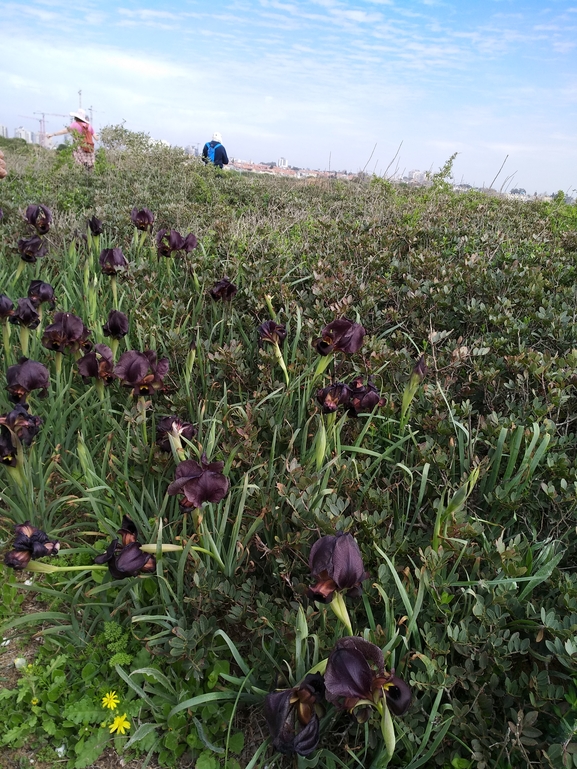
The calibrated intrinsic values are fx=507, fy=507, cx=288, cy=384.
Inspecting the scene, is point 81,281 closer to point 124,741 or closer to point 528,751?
point 124,741

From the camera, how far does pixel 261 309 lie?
127 inches

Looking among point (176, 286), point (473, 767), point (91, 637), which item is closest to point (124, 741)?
point (91, 637)

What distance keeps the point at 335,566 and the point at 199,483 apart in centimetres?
53

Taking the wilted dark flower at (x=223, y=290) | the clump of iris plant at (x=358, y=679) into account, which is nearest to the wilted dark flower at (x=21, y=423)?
the clump of iris plant at (x=358, y=679)

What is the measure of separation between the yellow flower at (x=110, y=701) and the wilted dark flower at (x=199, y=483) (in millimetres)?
708

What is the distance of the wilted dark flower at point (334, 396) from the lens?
1903mm

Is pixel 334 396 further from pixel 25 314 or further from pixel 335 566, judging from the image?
pixel 25 314

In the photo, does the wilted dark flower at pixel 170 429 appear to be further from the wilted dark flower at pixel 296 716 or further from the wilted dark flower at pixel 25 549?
the wilted dark flower at pixel 296 716

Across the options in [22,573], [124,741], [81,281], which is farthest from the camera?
[81,281]

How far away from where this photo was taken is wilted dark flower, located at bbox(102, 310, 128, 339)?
7.60ft

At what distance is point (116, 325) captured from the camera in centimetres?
234

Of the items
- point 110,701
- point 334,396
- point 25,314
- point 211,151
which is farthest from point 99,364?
point 211,151

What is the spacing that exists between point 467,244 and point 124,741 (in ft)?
13.0

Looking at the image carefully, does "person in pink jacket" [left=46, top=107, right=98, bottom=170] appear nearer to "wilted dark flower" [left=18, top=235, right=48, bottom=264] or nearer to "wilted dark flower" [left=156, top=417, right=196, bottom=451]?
"wilted dark flower" [left=18, top=235, right=48, bottom=264]
